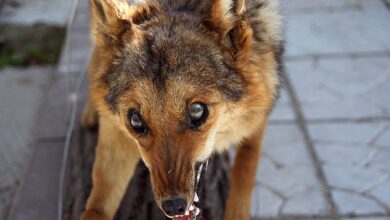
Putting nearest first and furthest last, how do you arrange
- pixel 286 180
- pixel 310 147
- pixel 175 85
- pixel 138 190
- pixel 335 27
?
1. pixel 175 85
2. pixel 138 190
3. pixel 286 180
4. pixel 310 147
5. pixel 335 27

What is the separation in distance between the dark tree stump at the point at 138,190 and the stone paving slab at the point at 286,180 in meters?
0.25

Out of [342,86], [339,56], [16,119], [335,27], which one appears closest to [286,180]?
[342,86]

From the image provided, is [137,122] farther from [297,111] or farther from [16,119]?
[16,119]

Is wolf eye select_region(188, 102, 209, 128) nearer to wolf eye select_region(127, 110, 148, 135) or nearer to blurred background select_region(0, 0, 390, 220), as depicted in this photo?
wolf eye select_region(127, 110, 148, 135)

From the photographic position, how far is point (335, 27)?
5.97m

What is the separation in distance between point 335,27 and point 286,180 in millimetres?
2355

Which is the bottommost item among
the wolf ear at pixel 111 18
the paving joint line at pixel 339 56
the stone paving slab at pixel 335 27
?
the paving joint line at pixel 339 56

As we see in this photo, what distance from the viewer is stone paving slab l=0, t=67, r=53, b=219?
436cm

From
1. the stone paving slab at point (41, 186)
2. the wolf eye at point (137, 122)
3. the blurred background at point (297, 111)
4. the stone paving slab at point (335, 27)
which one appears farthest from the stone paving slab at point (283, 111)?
the wolf eye at point (137, 122)

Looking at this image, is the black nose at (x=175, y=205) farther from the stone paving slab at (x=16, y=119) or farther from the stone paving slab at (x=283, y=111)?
the stone paving slab at (x=283, y=111)

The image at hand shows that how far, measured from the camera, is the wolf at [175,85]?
107 inches

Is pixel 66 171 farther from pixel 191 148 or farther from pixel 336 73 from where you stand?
pixel 336 73

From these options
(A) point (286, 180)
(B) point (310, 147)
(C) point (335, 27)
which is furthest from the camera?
(C) point (335, 27)

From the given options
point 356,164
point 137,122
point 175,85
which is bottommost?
point 356,164
